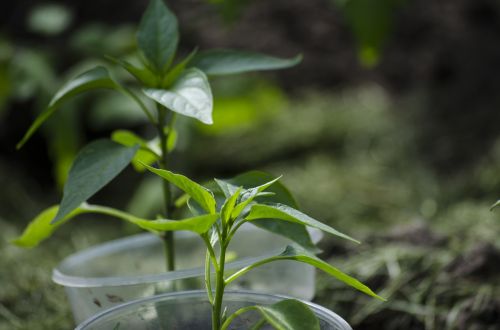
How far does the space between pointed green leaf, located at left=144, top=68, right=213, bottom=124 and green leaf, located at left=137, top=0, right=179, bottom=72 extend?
70 mm

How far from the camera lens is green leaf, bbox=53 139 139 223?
28.3 inches

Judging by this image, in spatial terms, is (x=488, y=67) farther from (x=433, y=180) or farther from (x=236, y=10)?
(x=236, y=10)

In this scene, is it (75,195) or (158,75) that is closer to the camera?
(75,195)

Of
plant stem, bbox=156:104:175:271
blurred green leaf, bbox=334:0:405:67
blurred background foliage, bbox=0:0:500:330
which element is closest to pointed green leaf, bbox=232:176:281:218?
plant stem, bbox=156:104:175:271

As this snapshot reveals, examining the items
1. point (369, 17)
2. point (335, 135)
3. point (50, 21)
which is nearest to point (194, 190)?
point (369, 17)

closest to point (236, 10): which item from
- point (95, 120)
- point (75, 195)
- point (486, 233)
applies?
point (486, 233)

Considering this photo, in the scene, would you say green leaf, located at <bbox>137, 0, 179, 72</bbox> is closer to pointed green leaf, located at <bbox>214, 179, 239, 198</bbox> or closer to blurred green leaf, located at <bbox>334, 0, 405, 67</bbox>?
pointed green leaf, located at <bbox>214, 179, 239, 198</bbox>

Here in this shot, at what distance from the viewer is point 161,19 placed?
912 millimetres

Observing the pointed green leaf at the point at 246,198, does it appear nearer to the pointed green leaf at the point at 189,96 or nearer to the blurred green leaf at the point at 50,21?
the pointed green leaf at the point at 189,96

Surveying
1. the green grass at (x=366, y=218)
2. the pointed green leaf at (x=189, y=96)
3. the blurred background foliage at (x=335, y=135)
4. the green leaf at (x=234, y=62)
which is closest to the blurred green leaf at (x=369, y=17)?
the blurred background foliage at (x=335, y=135)

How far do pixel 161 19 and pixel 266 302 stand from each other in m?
0.38

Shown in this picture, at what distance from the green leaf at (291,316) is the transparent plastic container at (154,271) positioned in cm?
22

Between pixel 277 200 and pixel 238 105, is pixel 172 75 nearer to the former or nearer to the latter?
pixel 277 200

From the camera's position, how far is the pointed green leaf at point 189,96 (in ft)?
2.35
